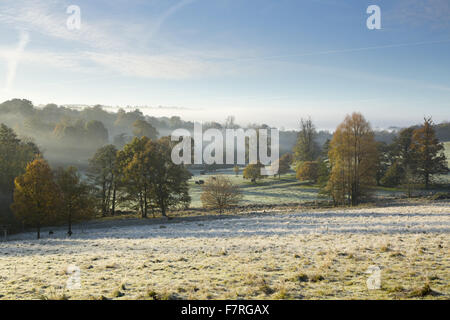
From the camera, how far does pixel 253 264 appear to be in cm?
1233

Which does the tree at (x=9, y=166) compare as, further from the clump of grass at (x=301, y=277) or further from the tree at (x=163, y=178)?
the clump of grass at (x=301, y=277)

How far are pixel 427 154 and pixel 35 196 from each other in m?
68.7

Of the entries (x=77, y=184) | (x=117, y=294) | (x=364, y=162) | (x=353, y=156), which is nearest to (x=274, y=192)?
(x=353, y=156)

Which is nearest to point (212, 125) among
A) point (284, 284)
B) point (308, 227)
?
point (308, 227)

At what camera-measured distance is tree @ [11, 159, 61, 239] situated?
2753 cm

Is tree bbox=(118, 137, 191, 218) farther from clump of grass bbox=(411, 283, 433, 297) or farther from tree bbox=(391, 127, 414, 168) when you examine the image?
tree bbox=(391, 127, 414, 168)

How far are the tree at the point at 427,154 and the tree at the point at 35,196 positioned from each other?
64528 millimetres

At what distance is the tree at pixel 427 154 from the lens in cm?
5600

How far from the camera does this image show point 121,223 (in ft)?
Result: 107

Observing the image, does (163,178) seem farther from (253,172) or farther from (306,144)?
(306,144)

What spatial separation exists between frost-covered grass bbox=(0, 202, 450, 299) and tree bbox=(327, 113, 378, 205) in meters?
12.5

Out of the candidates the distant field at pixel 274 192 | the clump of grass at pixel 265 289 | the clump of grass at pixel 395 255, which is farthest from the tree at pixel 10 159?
the clump of grass at pixel 395 255

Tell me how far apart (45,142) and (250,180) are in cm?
7808
